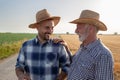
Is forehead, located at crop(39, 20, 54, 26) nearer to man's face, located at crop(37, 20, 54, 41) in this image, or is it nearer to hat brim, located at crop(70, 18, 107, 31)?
man's face, located at crop(37, 20, 54, 41)

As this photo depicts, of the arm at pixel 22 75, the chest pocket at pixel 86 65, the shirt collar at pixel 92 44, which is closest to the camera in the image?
the chest pocket at pixel 86 65

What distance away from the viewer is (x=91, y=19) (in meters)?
4.26

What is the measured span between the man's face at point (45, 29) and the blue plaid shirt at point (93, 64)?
0.77 metres

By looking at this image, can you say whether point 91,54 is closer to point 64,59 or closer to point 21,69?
point 64,59

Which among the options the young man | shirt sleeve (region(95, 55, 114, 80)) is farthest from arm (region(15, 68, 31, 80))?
shirt sleeve (region(95, 55, 114, 80))

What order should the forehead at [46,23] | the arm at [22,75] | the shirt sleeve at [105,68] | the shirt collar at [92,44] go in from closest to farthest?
the shirt sleeve at [105,68] → the shirt collar at [92,44] → the arm at [22,75] → the forehead at [46,23]

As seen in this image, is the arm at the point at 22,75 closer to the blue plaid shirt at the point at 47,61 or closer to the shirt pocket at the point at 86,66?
the blue plaid shirt at the point at 47,61

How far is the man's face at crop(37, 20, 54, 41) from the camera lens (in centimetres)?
498

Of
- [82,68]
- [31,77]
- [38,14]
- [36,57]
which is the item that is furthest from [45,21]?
[82,68]

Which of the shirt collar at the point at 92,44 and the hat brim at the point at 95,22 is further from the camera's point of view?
the hat brim at the point at 95,22

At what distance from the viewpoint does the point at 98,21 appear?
4.23m

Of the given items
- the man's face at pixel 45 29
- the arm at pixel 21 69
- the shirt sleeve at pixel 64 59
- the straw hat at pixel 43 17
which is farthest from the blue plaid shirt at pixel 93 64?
the straw hat at pixel 43 17

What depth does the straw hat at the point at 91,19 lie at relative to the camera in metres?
4.21

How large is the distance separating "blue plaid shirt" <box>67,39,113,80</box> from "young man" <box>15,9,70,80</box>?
659 millimetres
